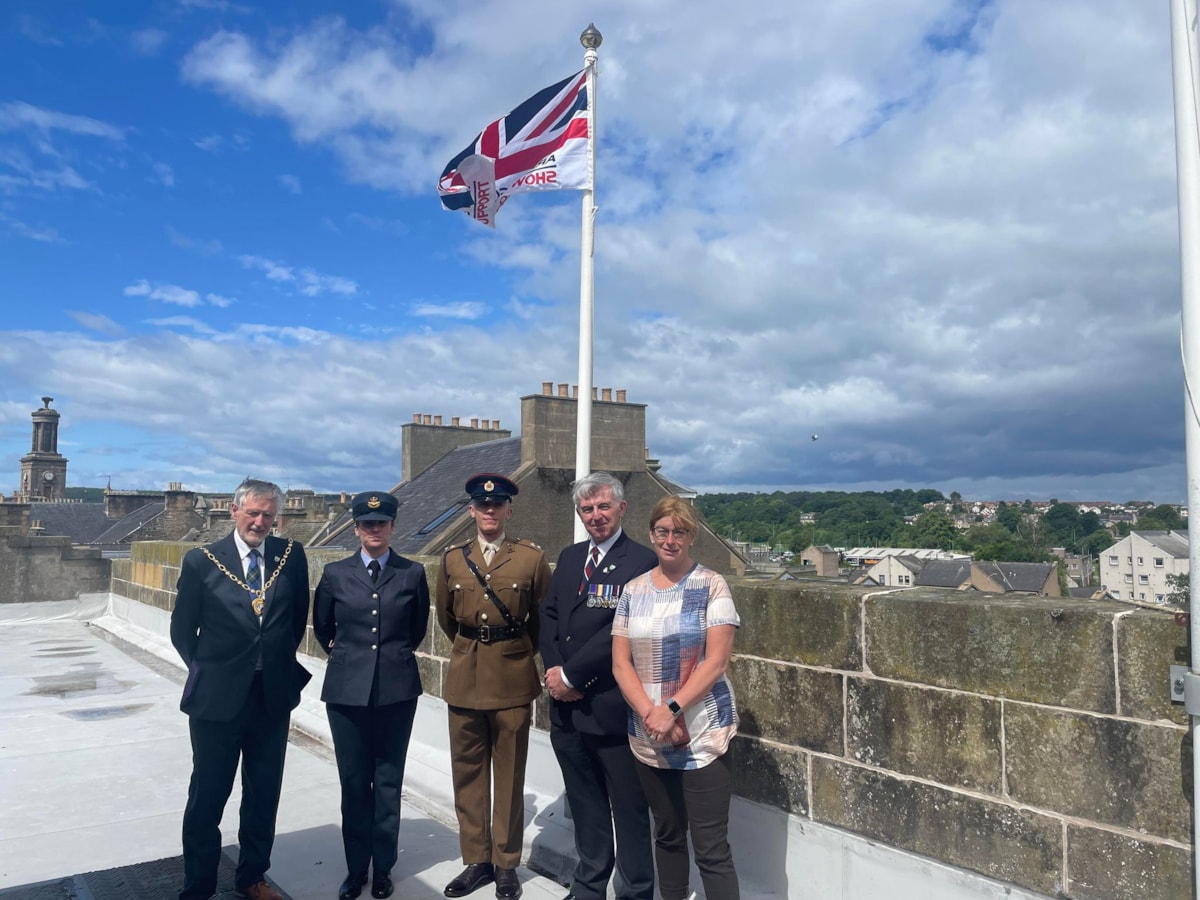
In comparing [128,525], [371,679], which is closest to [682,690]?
[371,679]

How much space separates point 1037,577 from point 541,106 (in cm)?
2726

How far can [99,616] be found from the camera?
1471 cm

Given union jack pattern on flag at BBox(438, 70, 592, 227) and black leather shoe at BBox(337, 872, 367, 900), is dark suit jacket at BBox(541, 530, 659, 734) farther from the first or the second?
union jack pattern on flag at BBox(438, 70, 592, 227)

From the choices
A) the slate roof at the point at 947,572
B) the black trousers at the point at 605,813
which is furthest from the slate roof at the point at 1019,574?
the black trousers at the point at 605,813

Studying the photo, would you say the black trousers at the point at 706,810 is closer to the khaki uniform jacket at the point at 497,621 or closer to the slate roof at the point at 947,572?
the khaki uniform jacket at the point at 497,621

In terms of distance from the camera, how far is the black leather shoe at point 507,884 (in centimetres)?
388

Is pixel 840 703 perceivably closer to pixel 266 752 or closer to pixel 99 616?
pixel 266 752

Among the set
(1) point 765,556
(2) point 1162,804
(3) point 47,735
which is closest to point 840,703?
(2) point 1162,804

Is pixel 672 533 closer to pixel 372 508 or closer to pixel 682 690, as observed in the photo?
pixel 682 690

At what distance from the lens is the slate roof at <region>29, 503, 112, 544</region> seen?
117ft

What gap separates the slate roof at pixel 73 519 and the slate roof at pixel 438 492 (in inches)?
592

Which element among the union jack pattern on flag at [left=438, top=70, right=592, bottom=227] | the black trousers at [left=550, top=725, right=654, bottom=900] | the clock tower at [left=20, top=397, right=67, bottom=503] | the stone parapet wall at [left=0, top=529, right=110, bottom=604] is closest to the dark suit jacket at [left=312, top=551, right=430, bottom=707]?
the black trousers at [left=550, top=725, right=654, bottom=900]

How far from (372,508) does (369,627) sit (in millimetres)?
536

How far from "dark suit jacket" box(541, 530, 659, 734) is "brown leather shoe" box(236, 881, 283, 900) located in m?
1.38
